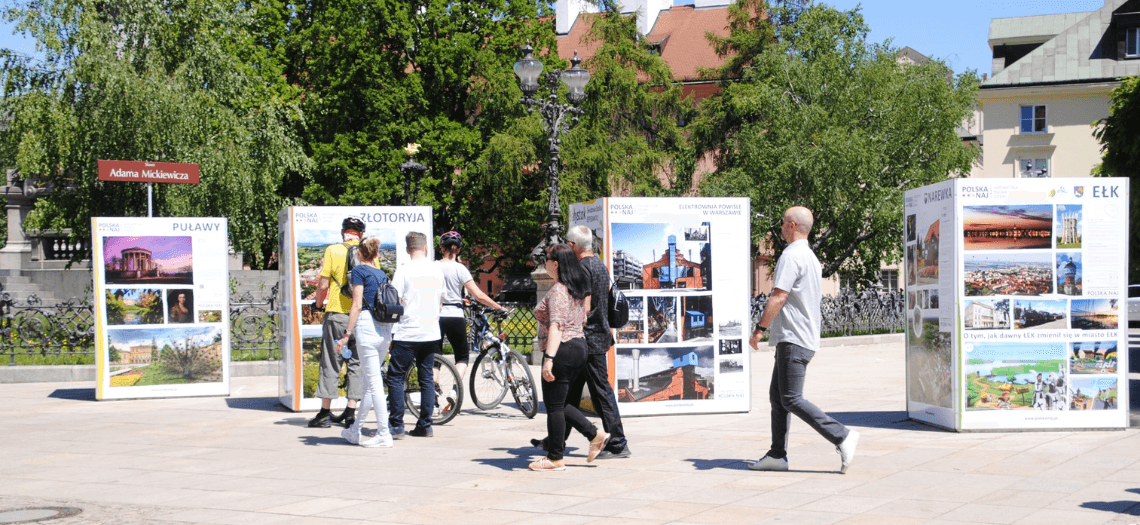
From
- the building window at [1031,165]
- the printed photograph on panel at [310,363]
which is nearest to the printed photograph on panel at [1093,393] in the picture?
the printed photograph on panel at [310,363]

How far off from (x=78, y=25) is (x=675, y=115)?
22844mm

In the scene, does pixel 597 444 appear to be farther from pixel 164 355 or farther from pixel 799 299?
pixel 164 355

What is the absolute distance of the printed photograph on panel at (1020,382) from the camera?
32.9ft

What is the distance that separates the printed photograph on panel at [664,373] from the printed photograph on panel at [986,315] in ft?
8.73

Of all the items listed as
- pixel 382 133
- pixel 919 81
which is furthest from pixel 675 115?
pixel 382 133

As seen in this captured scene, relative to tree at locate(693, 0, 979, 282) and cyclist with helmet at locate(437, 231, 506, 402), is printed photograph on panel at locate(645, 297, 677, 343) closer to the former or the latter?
cyclist with helmet at locate(437, 231, 506, 402)

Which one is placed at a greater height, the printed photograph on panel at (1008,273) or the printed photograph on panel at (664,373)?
the printed photograph on panel at (1008,273)

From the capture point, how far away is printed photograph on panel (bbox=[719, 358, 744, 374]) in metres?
11.7

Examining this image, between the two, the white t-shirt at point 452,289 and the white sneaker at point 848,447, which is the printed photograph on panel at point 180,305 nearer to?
the white t-shirt at point 452,289

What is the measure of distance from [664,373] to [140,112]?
66.2 ft

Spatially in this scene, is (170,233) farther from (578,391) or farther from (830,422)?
(830,422)

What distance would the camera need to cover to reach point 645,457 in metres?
8.97

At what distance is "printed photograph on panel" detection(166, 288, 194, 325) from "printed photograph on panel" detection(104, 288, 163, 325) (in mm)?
107

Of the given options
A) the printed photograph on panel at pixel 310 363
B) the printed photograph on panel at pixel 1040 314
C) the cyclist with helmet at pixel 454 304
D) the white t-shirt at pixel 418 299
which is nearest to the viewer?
the white t-shirt at pixel 418 299
